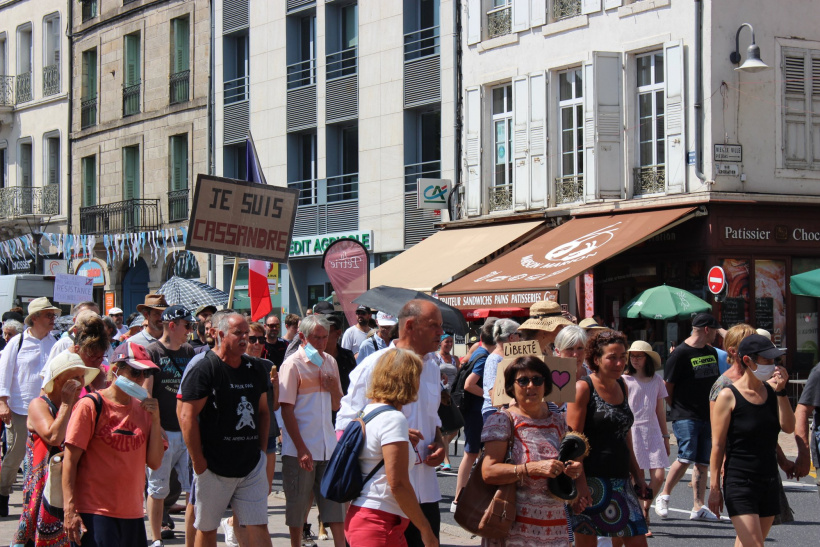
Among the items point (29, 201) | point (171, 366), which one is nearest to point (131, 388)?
point (171, 366)

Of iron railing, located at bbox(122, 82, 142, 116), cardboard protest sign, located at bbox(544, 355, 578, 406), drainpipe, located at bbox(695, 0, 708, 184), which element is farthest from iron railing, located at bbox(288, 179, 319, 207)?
cardboard protest sign, located at bbox(544, 355, 578, 406)

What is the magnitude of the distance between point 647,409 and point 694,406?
42.2 inches

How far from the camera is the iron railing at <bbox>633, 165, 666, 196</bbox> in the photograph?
66.7ft

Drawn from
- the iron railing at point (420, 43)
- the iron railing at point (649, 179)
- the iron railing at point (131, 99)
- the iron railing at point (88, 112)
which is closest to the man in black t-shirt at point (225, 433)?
the iron railing at point (649, 179)

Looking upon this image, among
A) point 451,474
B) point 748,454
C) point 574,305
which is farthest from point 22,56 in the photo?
point 748,454

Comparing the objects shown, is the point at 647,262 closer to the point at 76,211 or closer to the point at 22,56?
the point at 76,211

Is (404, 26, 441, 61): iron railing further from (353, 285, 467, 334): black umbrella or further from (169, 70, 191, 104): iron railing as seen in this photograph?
(353, 285, 467, 334): black umbrella

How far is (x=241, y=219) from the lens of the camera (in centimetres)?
1163

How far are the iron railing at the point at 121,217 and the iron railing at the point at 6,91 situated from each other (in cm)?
608

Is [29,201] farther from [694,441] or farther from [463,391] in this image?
[694,441]

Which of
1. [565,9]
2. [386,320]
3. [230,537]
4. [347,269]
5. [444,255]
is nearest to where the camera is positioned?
[230,537]

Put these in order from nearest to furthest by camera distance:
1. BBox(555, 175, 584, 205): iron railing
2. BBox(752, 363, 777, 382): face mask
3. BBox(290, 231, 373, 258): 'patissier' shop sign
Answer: BBox(752, 363, 777, 382): face mask → BBox(555, 175, 584, 205): iron railing → BBox(290, 231, 373, 258): 'patissier' shop sign

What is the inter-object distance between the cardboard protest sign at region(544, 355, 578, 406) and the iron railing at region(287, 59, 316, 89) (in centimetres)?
2258

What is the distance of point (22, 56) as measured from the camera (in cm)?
3875
